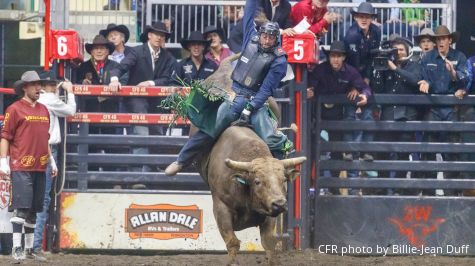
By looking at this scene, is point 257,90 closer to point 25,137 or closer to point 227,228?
point 227,228

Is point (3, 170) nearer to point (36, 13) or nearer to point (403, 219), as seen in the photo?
point (36, 13)

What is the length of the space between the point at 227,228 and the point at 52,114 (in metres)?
3.08

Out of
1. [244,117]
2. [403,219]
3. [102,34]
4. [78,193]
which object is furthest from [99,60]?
[403,219]

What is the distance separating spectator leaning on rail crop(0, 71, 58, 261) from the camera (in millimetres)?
12227

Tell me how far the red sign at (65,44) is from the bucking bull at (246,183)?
2.27 metres

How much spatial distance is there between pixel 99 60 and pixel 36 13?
6.08ft

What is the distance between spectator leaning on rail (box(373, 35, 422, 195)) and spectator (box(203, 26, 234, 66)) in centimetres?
185

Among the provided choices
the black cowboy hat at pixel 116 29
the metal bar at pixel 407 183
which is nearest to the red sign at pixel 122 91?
the black cowboy hat at pixel 116 29

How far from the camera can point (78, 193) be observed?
1299 cm

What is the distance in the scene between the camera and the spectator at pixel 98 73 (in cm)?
1329

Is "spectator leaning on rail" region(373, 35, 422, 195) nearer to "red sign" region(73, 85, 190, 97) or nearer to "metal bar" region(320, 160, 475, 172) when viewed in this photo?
"metal bar" region(320, 160, 475, 172)

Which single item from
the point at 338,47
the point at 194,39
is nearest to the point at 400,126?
the point at 338,47

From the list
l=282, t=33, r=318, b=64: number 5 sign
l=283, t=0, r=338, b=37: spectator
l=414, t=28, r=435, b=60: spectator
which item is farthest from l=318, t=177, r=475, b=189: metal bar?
l=283, t=0, r=338, b=37: spectator

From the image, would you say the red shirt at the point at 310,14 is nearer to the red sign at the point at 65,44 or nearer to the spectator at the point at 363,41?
the spectator at the point at 363,41
